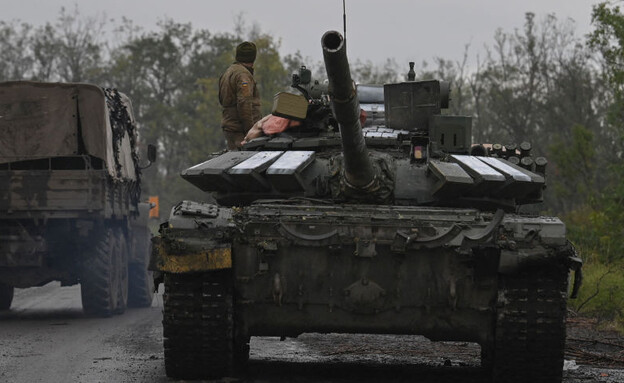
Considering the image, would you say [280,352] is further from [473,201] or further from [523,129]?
[523,129]

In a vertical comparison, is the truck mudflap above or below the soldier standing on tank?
below

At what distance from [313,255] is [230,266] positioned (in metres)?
0.58

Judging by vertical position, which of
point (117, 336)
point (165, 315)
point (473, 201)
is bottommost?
point (117, 336)

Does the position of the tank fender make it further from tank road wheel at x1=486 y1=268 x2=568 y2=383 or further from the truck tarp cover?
the truck tarp cover

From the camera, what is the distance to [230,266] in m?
9.12

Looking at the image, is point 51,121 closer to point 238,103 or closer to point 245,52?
point 245,52

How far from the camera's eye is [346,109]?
884 cm

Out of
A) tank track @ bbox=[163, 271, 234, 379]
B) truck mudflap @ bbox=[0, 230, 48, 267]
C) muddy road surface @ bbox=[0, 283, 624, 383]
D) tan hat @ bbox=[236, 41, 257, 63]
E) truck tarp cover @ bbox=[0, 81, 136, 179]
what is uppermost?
tan hat @ bbox=[236, 41, 257, 63]

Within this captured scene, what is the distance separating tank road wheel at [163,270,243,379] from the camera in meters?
9.29

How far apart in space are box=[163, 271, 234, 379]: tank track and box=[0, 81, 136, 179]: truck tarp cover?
22.5 ft

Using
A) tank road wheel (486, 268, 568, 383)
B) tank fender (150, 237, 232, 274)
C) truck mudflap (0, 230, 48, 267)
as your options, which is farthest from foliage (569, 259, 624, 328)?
tank fender (150, 237, 232, 274)

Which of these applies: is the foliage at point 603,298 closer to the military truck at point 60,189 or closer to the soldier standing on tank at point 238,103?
the soldier standing on tank at point 238,103

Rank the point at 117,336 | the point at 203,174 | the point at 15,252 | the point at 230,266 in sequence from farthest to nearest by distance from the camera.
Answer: the point at 15,252
the point at 117,336
the point at 203,174
the point at 230,266

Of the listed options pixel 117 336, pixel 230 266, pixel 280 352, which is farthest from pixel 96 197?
pixel 230 266
